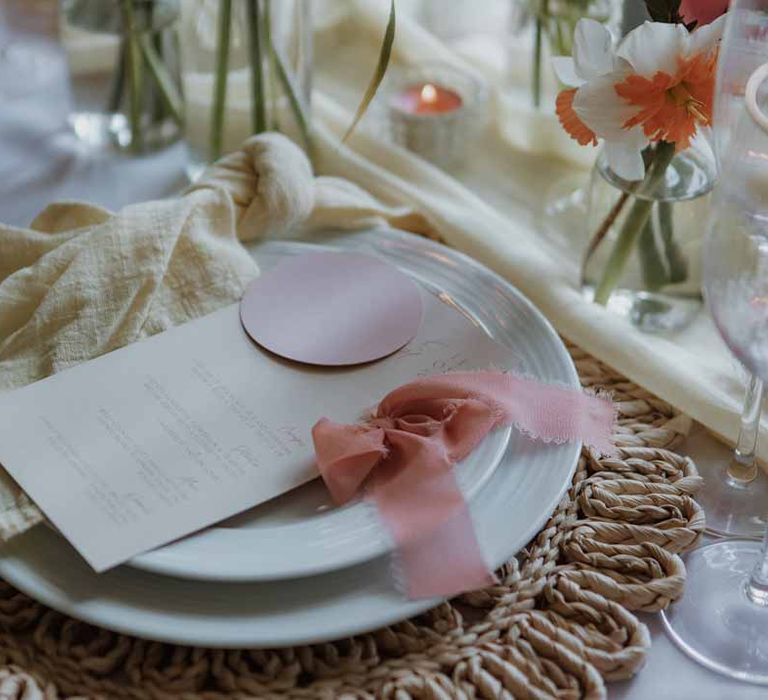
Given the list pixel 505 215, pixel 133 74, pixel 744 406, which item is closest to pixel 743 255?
pixel 744 406

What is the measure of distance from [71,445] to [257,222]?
214 mm

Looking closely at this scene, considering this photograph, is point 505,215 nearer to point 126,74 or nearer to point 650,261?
point 650,261

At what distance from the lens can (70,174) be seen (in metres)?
0.89

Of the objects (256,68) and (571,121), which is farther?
(256,68)

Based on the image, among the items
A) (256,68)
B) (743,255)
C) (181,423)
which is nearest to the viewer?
(743,255)

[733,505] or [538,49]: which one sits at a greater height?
[538,49]

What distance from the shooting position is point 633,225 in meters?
0.71

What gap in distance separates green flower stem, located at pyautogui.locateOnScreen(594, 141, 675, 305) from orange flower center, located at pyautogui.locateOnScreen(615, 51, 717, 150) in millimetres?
45

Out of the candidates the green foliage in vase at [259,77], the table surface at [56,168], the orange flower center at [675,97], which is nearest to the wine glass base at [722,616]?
the orange flower center at [675,97]

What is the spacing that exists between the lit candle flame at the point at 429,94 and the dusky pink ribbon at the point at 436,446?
1.20 ft

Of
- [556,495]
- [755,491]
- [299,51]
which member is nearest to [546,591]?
[556,495]

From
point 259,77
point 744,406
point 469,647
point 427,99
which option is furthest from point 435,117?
point 469,647

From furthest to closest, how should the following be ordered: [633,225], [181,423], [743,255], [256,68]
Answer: [256,68] → [633,225] → [181,423] → [743,255]

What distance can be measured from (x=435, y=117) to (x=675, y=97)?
0.97ft
